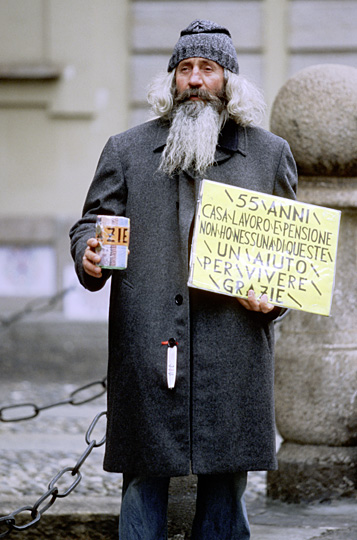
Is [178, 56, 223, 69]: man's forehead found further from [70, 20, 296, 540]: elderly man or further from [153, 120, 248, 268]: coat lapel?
[153, 120, 248, 268]: coat lapel

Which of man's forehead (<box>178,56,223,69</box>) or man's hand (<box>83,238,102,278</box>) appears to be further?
man's forehead (<box>178,56,223,69</box>)

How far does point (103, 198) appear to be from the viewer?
9.19ft

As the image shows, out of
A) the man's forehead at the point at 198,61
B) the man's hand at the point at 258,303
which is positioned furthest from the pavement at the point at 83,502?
the man's forehead at the point at 198,61

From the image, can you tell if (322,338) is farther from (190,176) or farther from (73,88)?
(73,88)

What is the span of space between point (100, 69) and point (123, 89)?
0.26 metres

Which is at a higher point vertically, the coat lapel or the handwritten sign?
the coat lapel

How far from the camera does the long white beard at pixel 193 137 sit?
2.77 m

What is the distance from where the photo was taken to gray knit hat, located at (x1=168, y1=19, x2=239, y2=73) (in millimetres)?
2818

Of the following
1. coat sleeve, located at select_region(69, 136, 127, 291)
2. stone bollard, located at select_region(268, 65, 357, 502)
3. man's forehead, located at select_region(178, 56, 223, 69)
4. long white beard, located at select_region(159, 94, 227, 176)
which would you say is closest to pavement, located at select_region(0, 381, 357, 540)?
stone bollard, located at select_region(268, 65, 357, 502)

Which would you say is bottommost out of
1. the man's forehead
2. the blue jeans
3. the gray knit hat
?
the blue jeans

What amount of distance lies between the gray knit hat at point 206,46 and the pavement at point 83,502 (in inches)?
64.2

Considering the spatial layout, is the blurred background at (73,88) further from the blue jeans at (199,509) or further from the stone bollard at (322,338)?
the blue jeans at (199,509)

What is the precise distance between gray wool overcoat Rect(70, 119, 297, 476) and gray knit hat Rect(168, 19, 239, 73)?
24 centimetres

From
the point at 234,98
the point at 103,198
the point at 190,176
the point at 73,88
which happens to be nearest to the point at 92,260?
the point at 103,198
